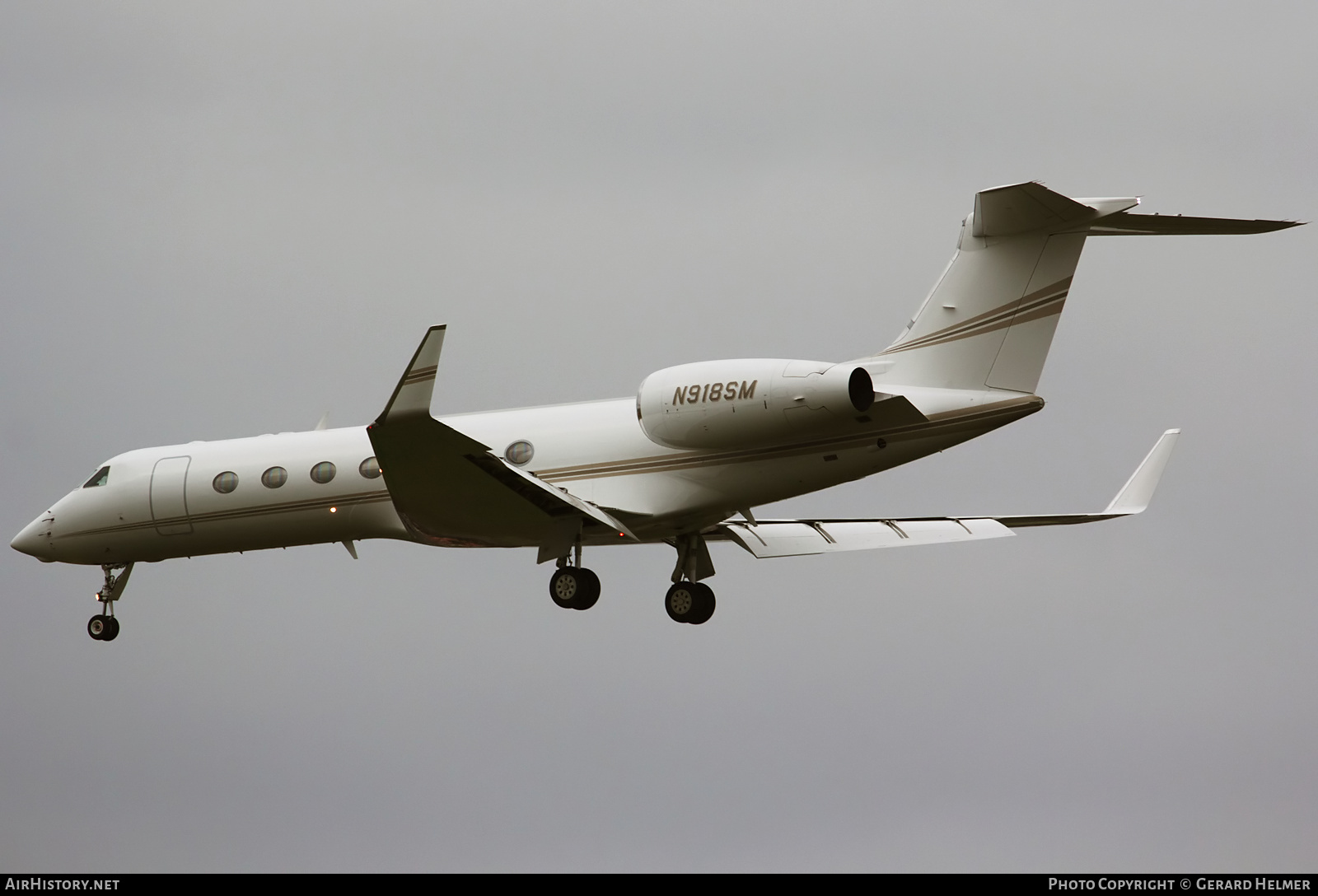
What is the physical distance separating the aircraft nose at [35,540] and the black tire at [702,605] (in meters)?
10.2

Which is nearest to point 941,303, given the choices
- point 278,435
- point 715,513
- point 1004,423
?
point 1004,423

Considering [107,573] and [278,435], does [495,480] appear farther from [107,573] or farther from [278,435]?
[107,573]

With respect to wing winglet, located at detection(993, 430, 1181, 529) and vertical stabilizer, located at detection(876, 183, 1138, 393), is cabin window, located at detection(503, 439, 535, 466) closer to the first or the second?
vertical stabilizer, located at detection(876, 183, 1138, 393)

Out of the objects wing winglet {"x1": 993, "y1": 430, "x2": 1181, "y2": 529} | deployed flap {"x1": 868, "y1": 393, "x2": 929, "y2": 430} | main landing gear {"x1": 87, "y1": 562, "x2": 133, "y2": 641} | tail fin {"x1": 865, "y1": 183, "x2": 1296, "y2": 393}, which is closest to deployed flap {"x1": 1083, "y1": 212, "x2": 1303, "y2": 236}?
tail fin {"x1": 865, "y1": 183, "x2": 1296, "y2": 393}

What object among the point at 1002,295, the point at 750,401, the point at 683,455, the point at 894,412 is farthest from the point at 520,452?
the point at 1002,295

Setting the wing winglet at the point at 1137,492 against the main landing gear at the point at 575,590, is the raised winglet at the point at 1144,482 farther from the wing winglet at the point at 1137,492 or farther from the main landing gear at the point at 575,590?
the main landing gear at the point at 575,590

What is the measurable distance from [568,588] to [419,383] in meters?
4.37

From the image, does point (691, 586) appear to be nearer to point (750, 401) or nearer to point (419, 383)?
point (750, 401)

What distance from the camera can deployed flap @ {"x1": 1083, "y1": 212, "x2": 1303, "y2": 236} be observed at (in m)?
18.3

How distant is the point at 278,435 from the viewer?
24359 mm

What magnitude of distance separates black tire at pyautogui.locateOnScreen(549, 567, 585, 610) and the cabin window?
5.36 ft

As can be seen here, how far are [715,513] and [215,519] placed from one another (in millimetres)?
7643

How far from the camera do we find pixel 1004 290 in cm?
2012

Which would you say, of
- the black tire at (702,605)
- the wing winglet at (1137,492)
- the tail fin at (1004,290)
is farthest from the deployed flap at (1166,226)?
the black tire at (702,605)
